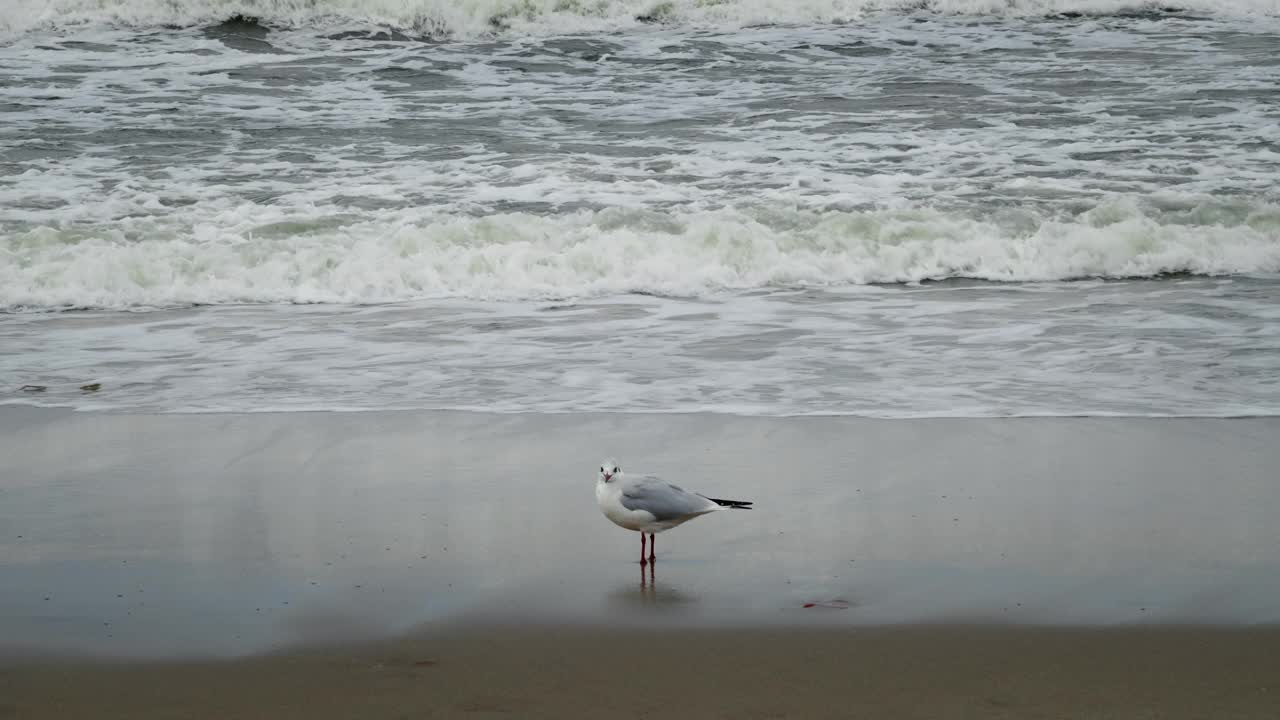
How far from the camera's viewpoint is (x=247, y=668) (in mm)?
3146

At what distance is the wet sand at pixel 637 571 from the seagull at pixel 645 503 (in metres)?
0.16

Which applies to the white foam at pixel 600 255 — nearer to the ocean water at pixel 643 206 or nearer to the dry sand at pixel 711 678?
the ocean water at pixel 643 206

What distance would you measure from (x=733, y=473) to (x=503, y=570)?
3.73 ft

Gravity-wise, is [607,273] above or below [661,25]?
below

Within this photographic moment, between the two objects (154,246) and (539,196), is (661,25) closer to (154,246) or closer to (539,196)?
(539,196)

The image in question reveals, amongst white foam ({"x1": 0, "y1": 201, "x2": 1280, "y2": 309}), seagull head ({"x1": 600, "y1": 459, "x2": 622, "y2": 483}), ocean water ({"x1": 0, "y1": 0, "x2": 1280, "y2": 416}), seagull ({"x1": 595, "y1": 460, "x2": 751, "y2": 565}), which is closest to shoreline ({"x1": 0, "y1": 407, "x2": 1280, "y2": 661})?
seagull ({"x1": 595, "y1": 460, "x2": 751, "y2": 565})

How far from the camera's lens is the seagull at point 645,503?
3.77 metres

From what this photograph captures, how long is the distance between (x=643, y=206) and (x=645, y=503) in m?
6.72

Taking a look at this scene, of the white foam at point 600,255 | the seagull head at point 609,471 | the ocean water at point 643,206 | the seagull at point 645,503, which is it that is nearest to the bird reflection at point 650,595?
the seagull at point 645,503

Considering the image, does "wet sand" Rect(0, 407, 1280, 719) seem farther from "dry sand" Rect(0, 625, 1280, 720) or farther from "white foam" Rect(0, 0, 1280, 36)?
"white foam" Rect(0, 0, 1280, 36)

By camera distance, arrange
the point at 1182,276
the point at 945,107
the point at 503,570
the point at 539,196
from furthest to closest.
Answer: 1. the point at 945,107
2. the point at 539,196
3. the point at 1182,276
4. the point at 503,570

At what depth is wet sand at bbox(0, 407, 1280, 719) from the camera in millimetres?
3045

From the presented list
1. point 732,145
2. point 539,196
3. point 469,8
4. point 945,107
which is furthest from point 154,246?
point 469,8

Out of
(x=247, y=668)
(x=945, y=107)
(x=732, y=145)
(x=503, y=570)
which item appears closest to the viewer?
(x=247, y=668)
